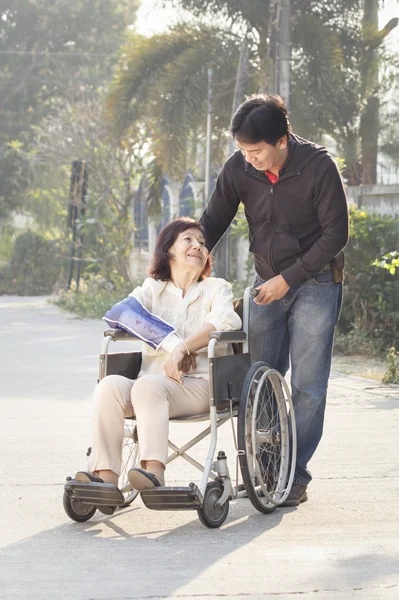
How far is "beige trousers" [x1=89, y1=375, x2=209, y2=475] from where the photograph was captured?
5098 mm

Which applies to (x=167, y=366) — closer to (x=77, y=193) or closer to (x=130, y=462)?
(x=130, y=462)

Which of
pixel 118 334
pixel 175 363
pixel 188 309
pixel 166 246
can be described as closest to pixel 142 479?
pixel 175 363

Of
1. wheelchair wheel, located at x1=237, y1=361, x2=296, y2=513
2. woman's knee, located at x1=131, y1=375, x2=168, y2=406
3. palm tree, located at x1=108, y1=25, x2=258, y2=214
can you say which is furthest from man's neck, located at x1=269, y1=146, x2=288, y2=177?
palm tree, located at x1=108, y1=25, x2=258, y2=214

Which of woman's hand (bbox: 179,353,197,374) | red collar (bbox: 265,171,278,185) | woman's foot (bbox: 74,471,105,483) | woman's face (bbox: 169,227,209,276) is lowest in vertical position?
woman's foot (bbox: 74,471,105,483)

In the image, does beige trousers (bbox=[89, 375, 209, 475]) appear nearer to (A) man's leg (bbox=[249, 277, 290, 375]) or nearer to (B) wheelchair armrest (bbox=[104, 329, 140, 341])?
(B) wheelchair armrest (bbox=[104, 329, 140, 341])

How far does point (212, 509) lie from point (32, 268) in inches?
1066

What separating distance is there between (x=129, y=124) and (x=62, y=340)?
7.08m

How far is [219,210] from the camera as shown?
584 cm

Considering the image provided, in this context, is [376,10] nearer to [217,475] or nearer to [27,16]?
[217,475]

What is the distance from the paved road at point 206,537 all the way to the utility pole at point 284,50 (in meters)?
11.0

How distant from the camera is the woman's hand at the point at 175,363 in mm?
5316

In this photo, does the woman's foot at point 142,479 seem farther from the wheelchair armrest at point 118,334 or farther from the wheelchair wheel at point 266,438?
the wheelchair armrest at point 118,334

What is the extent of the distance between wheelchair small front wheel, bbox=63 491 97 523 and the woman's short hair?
1.09 meters

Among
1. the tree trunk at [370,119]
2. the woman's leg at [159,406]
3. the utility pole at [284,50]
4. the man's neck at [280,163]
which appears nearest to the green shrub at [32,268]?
the tree trunk at [370,119]
